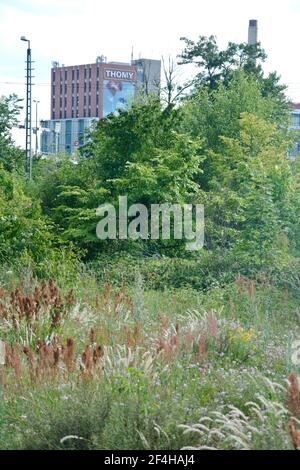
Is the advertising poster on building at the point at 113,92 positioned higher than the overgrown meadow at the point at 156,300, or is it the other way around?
the advertising poster on building at the point at 113,92

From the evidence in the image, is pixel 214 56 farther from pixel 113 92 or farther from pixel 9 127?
pixel 113 92

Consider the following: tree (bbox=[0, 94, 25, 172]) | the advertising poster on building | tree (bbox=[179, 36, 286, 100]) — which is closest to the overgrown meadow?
tree (bbox=[0, 94, 25, 172])

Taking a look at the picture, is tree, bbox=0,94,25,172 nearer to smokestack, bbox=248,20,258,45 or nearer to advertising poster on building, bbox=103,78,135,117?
smokestack, bbox=248,20,258,45

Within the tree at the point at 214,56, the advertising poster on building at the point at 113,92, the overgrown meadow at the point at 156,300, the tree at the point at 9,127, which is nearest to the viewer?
the overgrown meadow at the point at 156,300

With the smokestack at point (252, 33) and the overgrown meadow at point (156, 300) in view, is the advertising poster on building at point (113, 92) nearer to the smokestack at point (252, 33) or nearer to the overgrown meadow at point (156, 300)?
the smokestack at point (252, 33)

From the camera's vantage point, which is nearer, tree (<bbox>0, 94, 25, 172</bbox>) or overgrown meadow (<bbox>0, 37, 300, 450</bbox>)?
overgrown meadow (<bbox>0, 37, 300, 450</bbox>)

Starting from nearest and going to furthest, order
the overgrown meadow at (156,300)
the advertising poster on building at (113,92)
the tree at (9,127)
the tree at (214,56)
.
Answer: the overgrown meadow at (156,300), the tree at (9,127), the tree at (214,56), the advertising poster on building at (113,92)

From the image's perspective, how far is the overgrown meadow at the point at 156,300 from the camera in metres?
5.28

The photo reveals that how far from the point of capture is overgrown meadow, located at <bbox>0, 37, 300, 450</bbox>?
208 inches

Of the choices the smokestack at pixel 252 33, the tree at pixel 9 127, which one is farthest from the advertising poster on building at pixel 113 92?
Answer: the tree at pixel 9 127

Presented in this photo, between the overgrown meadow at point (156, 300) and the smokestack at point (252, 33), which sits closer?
the overgrown meadow at point (156, 300)

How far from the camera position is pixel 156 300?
11.4 meters
